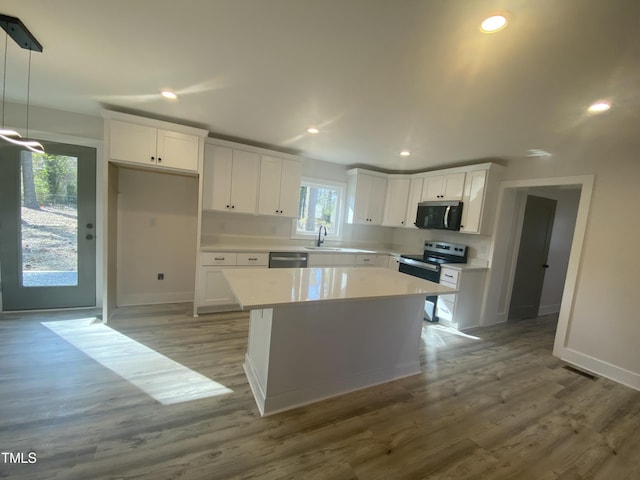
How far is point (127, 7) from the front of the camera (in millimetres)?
1431

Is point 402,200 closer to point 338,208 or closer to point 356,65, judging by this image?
point 338,208

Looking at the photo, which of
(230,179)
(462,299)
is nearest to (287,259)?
(230,179)

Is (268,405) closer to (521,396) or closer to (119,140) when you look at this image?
(521,396)

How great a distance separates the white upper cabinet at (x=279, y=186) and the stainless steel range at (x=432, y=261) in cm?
204

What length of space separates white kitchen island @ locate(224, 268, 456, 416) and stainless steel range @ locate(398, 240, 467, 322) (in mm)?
1533

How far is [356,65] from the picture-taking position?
177 cm

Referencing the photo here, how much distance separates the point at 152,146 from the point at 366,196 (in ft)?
11.0

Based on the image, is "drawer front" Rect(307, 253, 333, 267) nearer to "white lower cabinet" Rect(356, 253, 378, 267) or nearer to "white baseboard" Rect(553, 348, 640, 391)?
"white lower cabinet" Rect(356, 253, 378, 267)

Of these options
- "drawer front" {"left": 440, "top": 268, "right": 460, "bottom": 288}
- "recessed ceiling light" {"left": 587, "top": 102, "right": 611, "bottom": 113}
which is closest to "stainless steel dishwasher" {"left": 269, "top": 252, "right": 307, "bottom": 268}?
"drawer front" {"left": 440, "top": 268, "right": 460, "bottom": 288}

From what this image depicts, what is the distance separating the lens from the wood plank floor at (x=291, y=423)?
1.55m

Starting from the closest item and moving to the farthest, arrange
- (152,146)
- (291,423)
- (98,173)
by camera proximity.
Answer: (291,423) → (152,146) → (98,173)

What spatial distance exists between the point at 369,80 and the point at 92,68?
7.10ft

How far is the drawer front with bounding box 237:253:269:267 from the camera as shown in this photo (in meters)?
3.70

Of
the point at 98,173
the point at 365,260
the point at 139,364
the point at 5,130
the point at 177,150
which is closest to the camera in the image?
the point at 5,130
